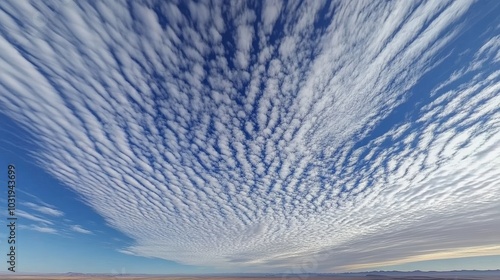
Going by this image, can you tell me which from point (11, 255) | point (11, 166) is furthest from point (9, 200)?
point (11, 255)

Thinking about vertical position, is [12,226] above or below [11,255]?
above

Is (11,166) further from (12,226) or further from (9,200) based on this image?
(12,226)

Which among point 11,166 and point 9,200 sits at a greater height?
point 11,166

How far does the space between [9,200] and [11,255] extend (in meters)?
5.48

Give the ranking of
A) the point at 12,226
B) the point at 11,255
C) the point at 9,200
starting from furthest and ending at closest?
the point at 11,255 → the point at 12,226 → the point at 9,200

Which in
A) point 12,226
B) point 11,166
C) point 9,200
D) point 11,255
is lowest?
point 11,255

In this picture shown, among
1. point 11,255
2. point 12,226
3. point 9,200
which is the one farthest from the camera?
point 11,255

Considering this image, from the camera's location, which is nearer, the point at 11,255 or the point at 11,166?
the point at 11,166

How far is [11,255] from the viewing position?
17078 millimetres

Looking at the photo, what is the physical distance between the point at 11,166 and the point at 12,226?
454cm

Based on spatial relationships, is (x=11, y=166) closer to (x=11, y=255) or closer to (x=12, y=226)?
(x=12, y=226)

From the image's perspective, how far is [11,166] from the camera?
14977 millimetres

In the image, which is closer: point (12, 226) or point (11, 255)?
point (12, 226)

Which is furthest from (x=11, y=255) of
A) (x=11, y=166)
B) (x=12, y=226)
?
(x=11, y=166)
